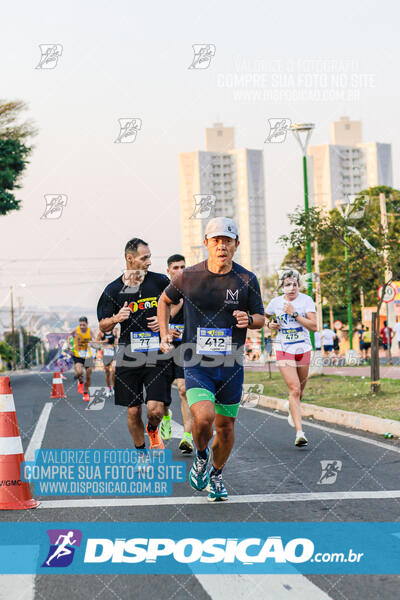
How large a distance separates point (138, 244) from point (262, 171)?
7494 inches

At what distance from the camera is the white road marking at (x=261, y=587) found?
406 centimetres

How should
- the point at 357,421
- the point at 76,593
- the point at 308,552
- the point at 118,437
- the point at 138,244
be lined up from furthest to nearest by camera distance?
the point at 357,421, the point at 118,437, the point at 138,244, the point at 308,552, the point at 76,593

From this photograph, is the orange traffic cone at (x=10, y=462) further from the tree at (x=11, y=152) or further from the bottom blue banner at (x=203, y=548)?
the tree at (x=11, y=152)

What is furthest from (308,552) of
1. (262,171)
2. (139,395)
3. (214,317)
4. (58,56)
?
(262,171)

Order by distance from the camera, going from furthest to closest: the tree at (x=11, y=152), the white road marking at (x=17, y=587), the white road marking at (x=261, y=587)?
the tree at (x=11, y=152) → the white road marking at (x=17, y=587) → the white road marking at (x=261, y=587)

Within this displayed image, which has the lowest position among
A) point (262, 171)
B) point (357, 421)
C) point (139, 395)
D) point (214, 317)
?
point (357, 421)

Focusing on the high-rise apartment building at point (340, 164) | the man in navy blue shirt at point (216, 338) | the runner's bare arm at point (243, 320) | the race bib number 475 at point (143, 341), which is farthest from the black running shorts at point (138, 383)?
the high-rise apartment building at point (340, 164)

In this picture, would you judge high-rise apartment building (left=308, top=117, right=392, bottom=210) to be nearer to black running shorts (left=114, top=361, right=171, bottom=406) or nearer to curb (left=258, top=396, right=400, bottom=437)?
curb (left=258, top=396, right=400, bottom=437)

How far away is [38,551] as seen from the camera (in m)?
4.93

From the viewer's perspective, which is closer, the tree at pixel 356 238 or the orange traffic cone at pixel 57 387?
the tree at pixel 356 238

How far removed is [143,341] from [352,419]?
4.92m

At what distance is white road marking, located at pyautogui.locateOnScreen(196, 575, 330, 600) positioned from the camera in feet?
13.3

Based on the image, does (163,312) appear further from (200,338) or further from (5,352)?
(5,352)

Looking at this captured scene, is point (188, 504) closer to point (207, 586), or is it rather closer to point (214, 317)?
point (214, 317)
